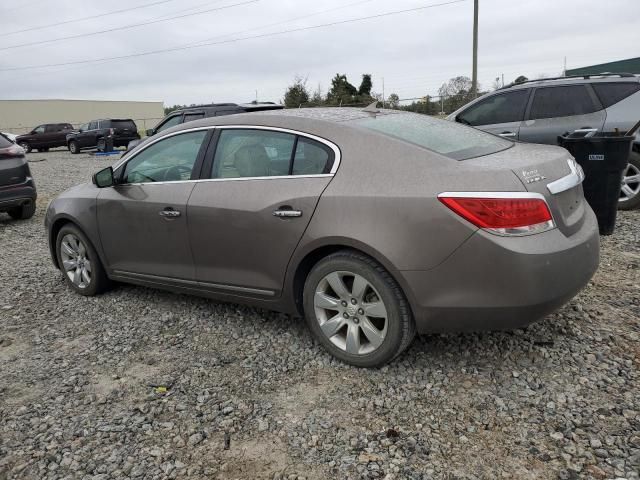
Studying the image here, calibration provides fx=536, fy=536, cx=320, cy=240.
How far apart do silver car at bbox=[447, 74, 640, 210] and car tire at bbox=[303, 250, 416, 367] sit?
16.2ft

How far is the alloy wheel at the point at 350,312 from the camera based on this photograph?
3080 millimetres

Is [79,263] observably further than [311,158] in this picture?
Yes

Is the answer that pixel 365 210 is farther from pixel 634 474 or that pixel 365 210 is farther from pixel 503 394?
pixel 634 474

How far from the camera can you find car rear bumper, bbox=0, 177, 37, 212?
8.13 metres

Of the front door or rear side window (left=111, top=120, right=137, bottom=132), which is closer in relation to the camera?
the front door

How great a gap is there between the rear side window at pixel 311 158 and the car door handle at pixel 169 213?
1.01 metres

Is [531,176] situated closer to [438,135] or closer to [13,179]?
[438,135]

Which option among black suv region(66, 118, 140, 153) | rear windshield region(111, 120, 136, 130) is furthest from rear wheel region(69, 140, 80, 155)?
rear windshield region(111, 120, 136, 130)

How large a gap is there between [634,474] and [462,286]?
3.56ft

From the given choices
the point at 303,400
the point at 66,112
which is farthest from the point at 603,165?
the point at 66,112

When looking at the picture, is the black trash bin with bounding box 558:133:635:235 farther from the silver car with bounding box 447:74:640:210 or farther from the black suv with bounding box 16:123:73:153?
the black suv with bounding box 16:123:73:153

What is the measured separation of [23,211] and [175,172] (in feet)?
20.6

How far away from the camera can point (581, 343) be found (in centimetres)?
339

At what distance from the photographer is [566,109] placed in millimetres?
7016
